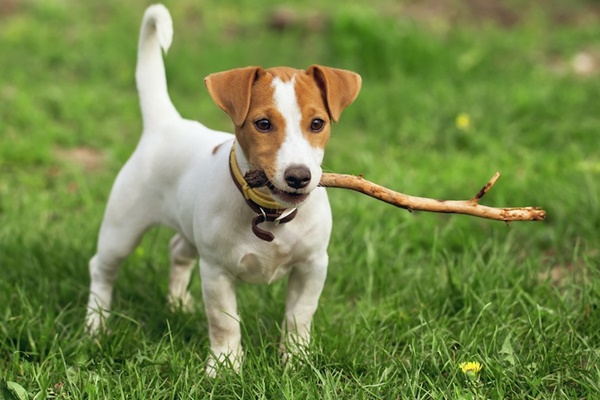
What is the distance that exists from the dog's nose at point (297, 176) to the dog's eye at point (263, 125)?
0.74 feet

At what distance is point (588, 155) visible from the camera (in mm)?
6086

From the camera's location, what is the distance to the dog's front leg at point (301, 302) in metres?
3.46

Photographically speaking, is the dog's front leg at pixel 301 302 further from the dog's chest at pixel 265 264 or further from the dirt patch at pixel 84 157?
the dirt patch at pixel 84 157

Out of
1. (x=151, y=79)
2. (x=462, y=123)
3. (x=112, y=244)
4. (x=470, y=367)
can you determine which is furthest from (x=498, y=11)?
(x=470, y=367)

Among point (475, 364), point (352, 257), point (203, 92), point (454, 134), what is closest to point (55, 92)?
point (203, 92)

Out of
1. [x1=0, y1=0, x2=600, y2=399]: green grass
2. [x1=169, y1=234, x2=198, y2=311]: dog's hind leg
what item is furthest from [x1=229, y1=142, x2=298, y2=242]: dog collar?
[x1=169, y1=234, x2=198, y2=311]: dog's hind leg

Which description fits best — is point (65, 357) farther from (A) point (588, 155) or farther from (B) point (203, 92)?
(B) point (203, 92)

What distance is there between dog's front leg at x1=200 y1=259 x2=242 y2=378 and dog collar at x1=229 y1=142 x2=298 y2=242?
31 centimetres

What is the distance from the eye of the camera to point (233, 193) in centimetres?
328

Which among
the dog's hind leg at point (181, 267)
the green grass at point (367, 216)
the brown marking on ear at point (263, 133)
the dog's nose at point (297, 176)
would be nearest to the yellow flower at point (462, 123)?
the green grass at point (367, 216)

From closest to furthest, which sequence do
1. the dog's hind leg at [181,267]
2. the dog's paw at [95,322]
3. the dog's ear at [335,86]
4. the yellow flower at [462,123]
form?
the dog's ear at [335,86], the dog's paw at [95,322], the dog's hind leg at [181,267], the yellow flower at [462,123]

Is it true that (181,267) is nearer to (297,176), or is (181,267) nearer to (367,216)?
(367,216)

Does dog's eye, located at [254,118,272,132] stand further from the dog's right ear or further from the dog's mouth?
the dog's mouth

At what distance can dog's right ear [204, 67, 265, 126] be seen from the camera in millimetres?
3037
